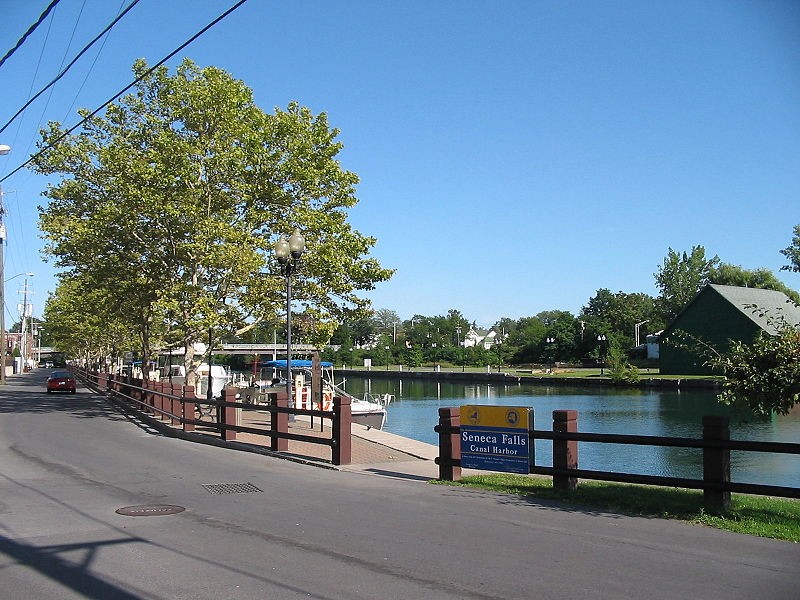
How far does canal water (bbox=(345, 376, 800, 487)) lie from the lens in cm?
1928

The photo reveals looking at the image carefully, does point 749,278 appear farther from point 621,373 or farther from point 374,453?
point 374,453

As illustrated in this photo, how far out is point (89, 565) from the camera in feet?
22.9

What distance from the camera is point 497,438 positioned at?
11758 millimetres

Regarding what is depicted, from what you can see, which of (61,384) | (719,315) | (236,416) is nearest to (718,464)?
(236,416)

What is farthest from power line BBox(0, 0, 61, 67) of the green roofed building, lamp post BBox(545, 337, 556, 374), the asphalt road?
lamp post BBox(545, 337, 556, 374)

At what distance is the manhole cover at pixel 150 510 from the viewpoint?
9.40 m

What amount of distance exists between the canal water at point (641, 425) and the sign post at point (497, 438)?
3.04 m

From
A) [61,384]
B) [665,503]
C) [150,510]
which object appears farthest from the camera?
[61,384]

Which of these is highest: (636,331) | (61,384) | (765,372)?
(636,331)

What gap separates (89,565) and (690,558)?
563 cm

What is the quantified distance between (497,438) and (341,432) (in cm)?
345

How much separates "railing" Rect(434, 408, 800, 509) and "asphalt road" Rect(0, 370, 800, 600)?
78 cm

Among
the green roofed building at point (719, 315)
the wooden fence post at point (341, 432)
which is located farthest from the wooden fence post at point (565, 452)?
the green roofed building at point (719, 315)

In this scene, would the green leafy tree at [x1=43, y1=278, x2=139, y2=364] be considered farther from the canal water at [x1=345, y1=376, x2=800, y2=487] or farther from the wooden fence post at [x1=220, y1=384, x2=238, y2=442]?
the wooden fence post at [x1=220, y1=384, x2=238, y2=442]
